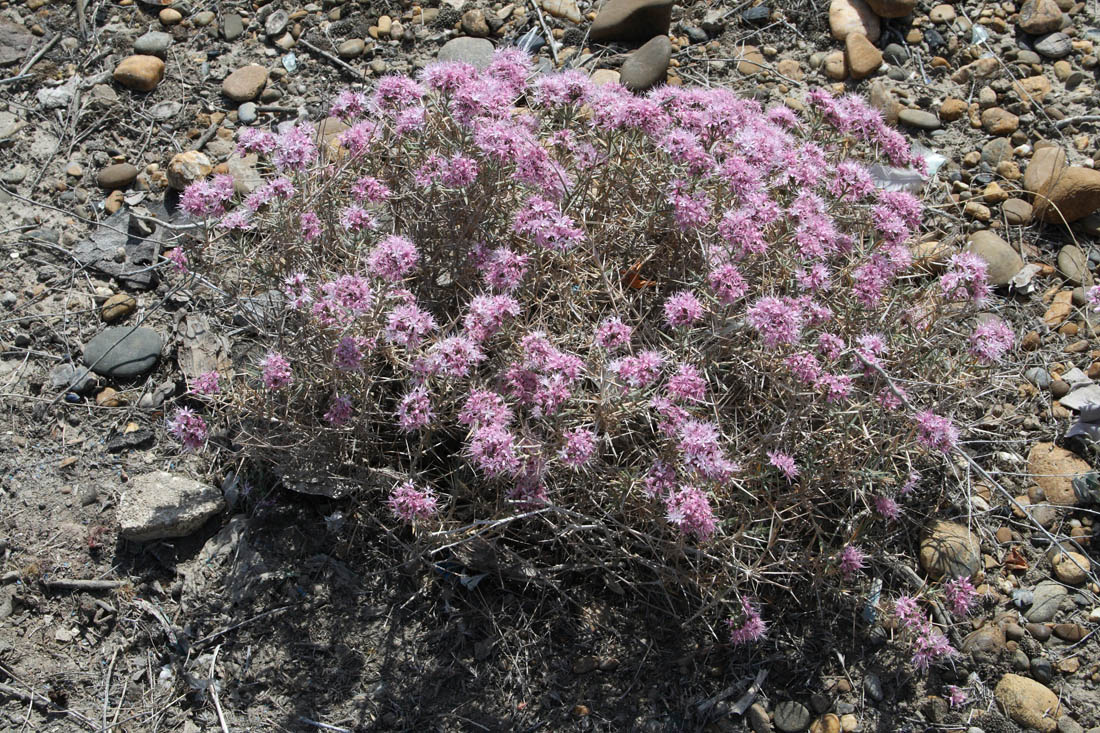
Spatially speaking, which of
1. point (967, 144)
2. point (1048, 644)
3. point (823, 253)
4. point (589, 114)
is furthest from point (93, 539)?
point (967, 144)

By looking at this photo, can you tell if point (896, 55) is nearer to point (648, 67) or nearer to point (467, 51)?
point (648, 67)

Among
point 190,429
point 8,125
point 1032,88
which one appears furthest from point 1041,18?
point 8,125

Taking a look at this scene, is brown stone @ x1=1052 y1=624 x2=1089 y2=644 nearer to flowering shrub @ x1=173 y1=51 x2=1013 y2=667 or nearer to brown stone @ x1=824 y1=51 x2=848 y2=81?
flowering shrub @ x1=173 y1=51 x2=1013 y2=667

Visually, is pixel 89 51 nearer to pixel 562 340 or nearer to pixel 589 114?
pixel 589 114

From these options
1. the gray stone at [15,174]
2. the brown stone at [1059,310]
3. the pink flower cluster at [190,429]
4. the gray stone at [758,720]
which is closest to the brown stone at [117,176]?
the gray stone at [15,174]

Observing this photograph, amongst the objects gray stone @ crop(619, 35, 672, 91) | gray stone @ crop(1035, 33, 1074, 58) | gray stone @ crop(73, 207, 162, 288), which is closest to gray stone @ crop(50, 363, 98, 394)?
gray stone @ crop(73, 207, 162, 288)

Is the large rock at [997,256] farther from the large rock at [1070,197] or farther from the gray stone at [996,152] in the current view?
the gray stone at [996,152]
